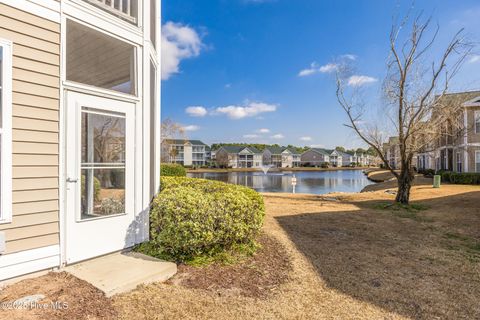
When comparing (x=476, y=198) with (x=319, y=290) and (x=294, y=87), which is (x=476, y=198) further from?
(x=294, y=87)

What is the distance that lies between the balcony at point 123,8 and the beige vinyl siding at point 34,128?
85 cm

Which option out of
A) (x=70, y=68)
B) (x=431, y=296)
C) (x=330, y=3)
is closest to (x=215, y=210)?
(x=431, y=296)

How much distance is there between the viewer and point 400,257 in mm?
4367

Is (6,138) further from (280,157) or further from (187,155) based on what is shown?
(280,157)

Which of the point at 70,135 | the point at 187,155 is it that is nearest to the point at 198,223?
the point at 70,135

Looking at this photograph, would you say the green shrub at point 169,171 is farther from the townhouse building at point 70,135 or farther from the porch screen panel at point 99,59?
the townhouse building at point 70,135

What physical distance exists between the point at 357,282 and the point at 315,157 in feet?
243

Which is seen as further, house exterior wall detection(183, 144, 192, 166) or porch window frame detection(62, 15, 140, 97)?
house exterior wall detection(183, 144, 192, 166)

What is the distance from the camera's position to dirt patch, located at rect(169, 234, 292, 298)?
310 cm

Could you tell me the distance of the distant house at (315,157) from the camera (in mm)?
73562

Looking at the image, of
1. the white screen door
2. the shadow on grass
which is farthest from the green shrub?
the white screen door

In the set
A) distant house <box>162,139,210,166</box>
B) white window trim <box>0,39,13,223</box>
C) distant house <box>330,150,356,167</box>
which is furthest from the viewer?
distant house <box>330,150,356,167</box>

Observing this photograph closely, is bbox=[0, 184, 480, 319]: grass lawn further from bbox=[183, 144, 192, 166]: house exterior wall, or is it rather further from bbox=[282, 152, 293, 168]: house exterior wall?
bbox=[282, 152, 293, 168]: house exterior wall

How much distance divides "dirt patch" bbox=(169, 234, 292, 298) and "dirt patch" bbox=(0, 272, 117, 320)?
0.85m
